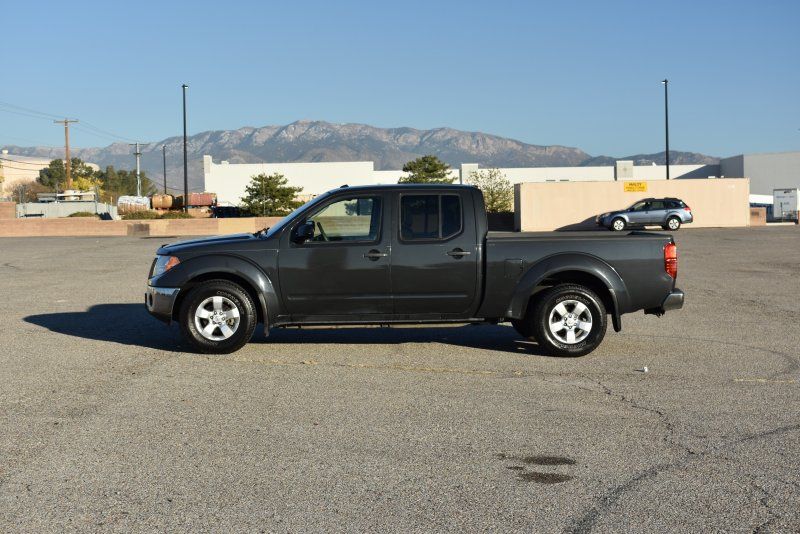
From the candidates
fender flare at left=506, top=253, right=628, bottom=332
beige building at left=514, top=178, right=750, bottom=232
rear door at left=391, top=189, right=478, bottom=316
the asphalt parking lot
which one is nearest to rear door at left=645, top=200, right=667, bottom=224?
beige building at left=514, top=178, right=750, bottom=232

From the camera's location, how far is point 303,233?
10117 millimetres

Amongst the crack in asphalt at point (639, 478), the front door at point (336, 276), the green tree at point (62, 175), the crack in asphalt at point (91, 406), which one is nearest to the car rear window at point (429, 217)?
the front door at point (336, 276)

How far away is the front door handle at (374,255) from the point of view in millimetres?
10016

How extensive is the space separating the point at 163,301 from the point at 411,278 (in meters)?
2.71

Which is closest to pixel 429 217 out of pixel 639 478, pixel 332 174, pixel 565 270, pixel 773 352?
pixel 565 270

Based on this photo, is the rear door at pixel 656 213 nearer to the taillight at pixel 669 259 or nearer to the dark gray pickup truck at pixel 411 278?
the taillight at pixel 669 259

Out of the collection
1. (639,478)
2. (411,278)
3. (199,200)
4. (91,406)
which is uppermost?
(199,200)

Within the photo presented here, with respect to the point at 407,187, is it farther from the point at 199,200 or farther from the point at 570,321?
the point at 199,200

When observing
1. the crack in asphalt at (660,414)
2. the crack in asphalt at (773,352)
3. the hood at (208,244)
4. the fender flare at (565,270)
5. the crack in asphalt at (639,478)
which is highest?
the hood at (208,244)

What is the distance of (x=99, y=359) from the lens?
32.1 ft

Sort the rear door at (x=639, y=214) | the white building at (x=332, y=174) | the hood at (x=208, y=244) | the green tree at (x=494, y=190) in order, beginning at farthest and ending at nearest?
the white building at (x=332, y=174)
the green tree at (x=494, y=190)
the rear door at (x=639, y=214)
the hood at (x=208, y=244)

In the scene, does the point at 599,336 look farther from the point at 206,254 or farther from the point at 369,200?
the point at 206,254

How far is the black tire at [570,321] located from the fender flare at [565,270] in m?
0.17

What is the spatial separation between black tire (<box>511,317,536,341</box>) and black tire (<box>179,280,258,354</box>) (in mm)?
2880
